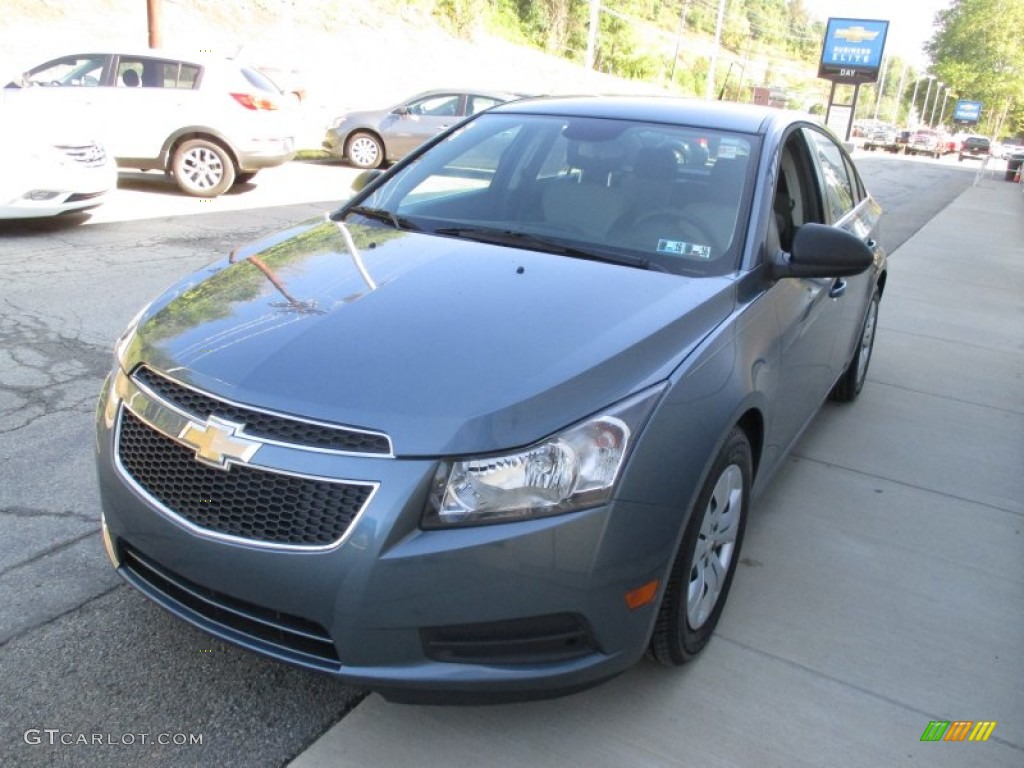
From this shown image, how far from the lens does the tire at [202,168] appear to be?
35.1ft

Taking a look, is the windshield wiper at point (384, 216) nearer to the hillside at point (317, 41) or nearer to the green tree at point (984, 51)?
the hillside at point (317, 41)

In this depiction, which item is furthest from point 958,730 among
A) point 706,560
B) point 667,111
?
point 667,111

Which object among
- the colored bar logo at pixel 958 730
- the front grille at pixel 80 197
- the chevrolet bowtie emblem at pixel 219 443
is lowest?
the colored bar logo at pixel 958 730

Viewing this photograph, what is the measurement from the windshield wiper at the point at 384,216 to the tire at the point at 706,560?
1.54 meters

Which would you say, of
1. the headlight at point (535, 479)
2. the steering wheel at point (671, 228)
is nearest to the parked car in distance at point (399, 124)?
the steering wheel at point (671, 228)

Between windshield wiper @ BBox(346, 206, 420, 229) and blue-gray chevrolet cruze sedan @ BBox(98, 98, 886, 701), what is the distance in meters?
0.19

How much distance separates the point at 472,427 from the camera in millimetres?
2133

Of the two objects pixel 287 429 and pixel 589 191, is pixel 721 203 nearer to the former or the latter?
pixel 589 191

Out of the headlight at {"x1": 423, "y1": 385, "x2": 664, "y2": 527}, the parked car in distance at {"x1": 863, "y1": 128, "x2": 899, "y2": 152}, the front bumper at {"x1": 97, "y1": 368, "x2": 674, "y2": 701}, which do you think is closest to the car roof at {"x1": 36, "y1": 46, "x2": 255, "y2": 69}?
the front bumper at {"x1": 97, "y1": 368, "x2": 674, "y2": 701}

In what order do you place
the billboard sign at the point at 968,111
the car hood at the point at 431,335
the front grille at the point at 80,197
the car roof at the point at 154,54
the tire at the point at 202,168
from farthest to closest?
the billboard sign at the point at 968,111 → the tire at the point at 202,168 → the car roof at the point at 154,54 → the front grille at the point at 80,197 → the car hood at the point at 431,335

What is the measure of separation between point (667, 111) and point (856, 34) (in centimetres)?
4550

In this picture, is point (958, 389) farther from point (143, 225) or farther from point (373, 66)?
point (373, 66)

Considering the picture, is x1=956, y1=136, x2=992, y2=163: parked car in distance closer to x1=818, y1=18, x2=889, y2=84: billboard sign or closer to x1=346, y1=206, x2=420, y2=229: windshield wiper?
x1=818, y1=18, x2=889, y2=84: billboard sign

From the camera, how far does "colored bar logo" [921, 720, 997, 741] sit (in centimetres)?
264
